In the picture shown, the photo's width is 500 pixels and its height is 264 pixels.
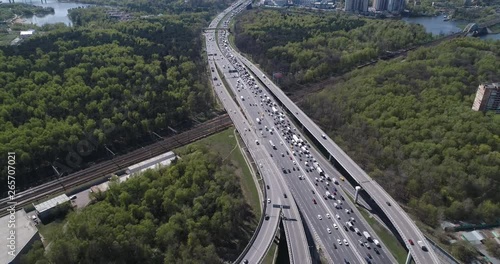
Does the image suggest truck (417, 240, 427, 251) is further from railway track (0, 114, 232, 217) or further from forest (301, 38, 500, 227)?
railway track (0, 114, 232, 217)

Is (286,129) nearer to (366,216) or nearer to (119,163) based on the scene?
(366,216)

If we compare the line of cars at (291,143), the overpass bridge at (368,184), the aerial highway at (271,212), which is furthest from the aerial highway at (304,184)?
the overpass bridge at (368,184)

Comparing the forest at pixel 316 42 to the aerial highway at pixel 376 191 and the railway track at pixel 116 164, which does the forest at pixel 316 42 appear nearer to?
the aerial highway at pixel 376 191

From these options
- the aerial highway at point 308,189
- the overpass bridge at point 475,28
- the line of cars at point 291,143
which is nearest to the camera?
the aerial highway at point 308,189

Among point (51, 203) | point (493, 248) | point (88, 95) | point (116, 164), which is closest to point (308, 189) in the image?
point (493, 248)

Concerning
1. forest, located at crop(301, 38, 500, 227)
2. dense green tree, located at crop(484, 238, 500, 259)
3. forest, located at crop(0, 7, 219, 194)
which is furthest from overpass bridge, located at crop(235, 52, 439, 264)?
forest, located at crop(0, 7, 219, 194)
